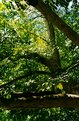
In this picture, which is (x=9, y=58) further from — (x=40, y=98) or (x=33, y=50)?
(x=40, y=98)

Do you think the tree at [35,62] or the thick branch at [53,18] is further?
the tree at [35,62]

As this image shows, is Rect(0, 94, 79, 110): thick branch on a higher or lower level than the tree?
lower

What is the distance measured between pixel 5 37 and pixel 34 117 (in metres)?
3.49

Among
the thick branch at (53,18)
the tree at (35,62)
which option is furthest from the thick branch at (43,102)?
the thick branch at (53,18)

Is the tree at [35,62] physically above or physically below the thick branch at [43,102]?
above

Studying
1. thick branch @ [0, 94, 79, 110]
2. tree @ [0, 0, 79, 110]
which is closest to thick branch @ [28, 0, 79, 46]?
tree @ [0, 0, 79, 110]

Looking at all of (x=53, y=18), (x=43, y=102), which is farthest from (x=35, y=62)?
(x=53, y=18)

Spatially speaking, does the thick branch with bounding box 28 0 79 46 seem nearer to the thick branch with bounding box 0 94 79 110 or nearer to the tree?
the tree

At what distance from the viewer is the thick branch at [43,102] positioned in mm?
7082

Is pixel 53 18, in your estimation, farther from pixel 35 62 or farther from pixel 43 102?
pixel 35 62

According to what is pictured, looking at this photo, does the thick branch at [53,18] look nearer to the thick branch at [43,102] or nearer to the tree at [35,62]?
the tree at [35,62]

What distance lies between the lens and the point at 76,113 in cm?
1367

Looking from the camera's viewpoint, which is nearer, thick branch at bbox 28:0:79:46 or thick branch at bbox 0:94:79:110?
thick branch at bbox 28:0:79:46

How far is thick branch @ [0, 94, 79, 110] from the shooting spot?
7.08 m
